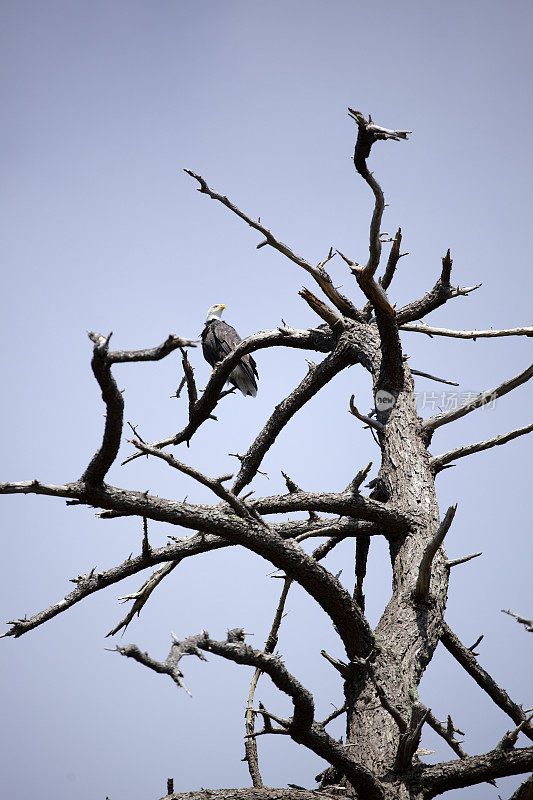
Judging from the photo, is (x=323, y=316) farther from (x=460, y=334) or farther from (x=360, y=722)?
(x=360, y=722)

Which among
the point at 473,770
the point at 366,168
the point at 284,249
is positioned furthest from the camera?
the point at 284,249

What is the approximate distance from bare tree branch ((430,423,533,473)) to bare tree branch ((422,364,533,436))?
20 cm

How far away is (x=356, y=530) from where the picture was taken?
4387mm

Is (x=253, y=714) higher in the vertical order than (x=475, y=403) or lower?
lower

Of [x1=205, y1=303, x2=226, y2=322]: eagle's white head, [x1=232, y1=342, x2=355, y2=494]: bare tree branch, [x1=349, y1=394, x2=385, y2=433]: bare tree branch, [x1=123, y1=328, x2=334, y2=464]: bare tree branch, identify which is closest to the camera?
[x1=349, y1=394, x2=385, y2=433]: bare tree branch

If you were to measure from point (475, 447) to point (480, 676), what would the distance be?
149 centimetres


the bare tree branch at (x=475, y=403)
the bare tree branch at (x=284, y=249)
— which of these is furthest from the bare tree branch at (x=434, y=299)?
the bare tree branch at (x=475, y=403)

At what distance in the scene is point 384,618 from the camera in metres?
4.08

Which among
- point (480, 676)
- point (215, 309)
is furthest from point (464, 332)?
point (215, 309)

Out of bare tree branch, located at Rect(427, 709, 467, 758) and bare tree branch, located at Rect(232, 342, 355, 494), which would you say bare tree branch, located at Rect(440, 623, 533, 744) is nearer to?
bare tree branch, located at Rect(427, 709, 467, 758)

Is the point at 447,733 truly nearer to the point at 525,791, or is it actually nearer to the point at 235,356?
the point at 525,791

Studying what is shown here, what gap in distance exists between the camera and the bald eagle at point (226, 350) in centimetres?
894

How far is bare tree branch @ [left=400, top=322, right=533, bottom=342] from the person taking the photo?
17.4 ft

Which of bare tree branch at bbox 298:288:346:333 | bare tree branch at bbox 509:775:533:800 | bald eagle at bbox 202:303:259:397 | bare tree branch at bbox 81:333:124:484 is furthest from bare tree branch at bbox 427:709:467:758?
bald eagle at bbox 202:303:259:397
